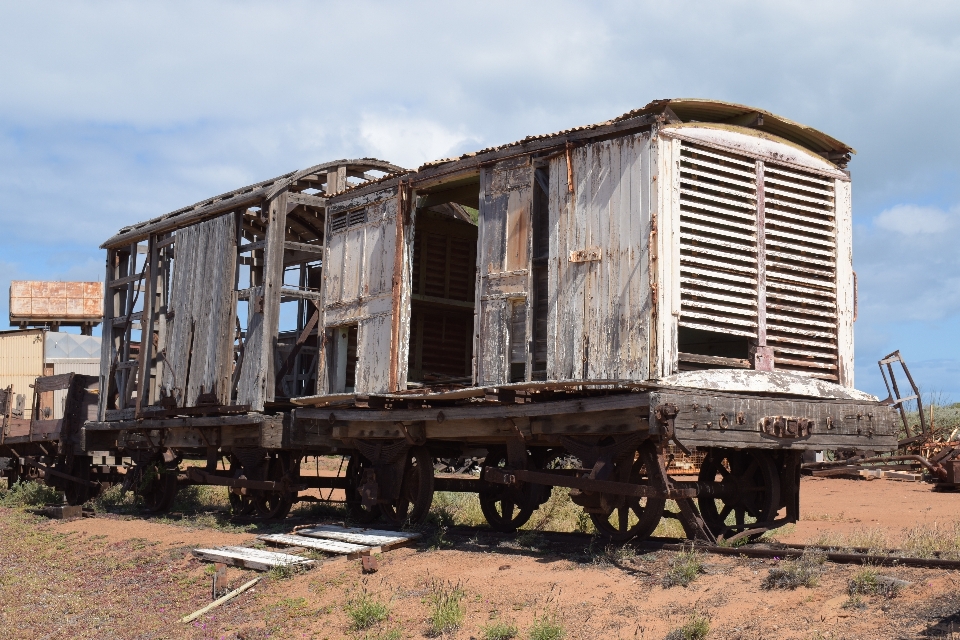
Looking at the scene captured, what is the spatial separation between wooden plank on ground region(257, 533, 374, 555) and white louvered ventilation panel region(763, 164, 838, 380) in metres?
5.41

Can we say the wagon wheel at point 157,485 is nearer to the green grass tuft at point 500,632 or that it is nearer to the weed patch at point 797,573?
the green grass tuft at point 500,632

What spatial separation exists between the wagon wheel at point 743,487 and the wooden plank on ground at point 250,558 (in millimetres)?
4915

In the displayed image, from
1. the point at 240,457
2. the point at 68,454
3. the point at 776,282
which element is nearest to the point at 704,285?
the point at 776,282

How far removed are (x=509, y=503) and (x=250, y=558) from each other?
4008 millimetres

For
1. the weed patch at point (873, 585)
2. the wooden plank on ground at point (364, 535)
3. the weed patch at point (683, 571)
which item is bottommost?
the wooden plank on ground at point (364, 535)

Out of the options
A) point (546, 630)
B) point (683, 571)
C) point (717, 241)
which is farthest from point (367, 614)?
point (717, 241)

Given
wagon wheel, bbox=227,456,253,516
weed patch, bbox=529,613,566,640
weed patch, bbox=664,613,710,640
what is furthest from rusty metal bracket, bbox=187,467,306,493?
weed patch, bbox=664,613,710,640

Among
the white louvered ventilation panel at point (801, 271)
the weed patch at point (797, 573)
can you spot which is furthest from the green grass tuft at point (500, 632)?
the white louvered ventilation panel at point (801, 271)

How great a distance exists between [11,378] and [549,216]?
3540 cm

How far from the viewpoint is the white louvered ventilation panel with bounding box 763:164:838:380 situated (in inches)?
458

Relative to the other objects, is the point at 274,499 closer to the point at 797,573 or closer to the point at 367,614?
the point at 367,614

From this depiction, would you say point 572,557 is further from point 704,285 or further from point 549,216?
point 549,216

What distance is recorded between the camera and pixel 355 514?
1507 cm

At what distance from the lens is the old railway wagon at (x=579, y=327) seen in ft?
35.2
